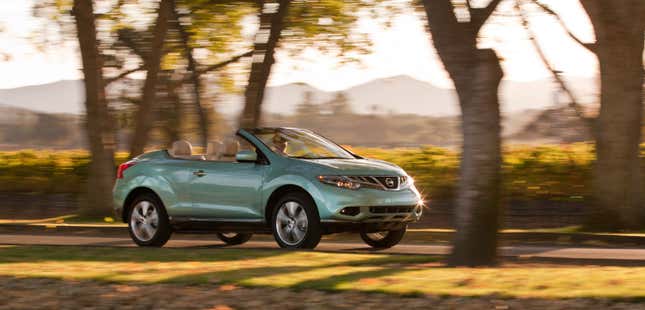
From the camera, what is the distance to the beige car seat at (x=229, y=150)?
16078mm

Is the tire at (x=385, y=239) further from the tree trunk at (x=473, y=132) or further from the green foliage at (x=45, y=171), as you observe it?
the green foliage at (x=45, y=171)

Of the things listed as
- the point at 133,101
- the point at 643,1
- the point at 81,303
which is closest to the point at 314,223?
the point at 81,303

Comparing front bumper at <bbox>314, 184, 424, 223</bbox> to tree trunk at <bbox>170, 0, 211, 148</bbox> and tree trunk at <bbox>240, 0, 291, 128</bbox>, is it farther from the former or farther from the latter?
tree trunk at <bbox>170, 0, 211, 148</bbox>

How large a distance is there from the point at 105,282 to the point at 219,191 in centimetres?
496

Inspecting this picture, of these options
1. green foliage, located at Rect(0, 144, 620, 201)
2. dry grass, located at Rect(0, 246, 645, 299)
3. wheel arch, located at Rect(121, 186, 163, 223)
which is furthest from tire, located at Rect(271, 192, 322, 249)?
green foliage, located at Rect(0, 144, 620, 201)

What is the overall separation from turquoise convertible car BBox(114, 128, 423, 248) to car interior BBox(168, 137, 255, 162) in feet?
0.04

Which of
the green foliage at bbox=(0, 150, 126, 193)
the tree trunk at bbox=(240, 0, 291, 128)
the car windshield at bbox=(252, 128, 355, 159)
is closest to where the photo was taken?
the car windshield at bbox=(252, 128, 355, 159)

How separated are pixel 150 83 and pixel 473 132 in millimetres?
13106

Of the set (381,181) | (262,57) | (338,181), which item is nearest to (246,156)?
(338,181)

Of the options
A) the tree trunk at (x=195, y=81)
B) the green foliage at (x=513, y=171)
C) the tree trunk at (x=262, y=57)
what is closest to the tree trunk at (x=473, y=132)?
the tree trunk at (x=262, y=57)

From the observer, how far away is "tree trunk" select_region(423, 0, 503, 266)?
1271cm

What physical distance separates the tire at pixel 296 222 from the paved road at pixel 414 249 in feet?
3.48

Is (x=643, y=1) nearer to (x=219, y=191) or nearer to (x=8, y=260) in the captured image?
(x=219, y=191)

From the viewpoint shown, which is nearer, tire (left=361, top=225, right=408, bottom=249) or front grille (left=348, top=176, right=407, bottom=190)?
front grille (left=348, top=176, right=407, bottom=190)
